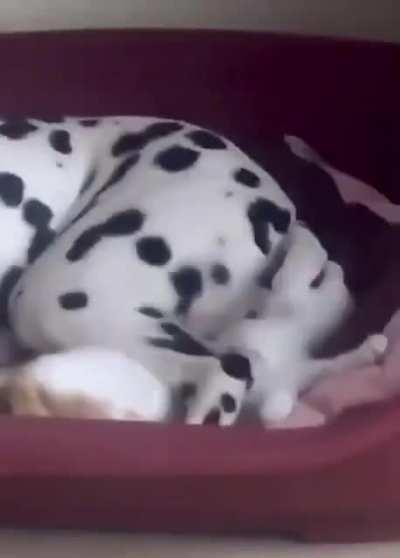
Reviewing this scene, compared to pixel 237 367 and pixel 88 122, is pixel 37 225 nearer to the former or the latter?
pixel 88 122

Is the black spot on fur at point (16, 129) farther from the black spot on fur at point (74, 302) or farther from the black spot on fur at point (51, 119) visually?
the black spot on fur at point (74, 302)

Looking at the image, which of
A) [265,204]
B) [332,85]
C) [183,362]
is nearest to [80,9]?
[332,85]

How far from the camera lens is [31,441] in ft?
4.08

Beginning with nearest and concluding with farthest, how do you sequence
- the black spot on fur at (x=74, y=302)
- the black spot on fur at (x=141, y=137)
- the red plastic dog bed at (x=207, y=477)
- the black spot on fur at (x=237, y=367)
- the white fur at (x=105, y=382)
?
the red plastic dog bed at (x=207, y=477) < the white fur at (x=105, y=382) < the black spot on fur at (x=237, y=367) < the black spot on fur at (x=74, y=302) < the black spot on fur at (x=141, y=137)

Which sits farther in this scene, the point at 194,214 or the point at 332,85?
the point at 332,85

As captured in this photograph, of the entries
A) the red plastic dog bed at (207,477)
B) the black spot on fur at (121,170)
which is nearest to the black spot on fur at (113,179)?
the black spot on fur at (121,170)

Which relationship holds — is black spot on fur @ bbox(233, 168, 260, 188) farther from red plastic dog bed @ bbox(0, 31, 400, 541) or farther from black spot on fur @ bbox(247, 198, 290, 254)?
red plastic dog bed @ bbox(0, 31, 400, 541)

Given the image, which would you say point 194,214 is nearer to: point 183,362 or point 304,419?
point 183,362

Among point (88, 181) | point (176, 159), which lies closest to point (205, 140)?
point (176, 159)

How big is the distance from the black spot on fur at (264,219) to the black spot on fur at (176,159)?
4.4 inches

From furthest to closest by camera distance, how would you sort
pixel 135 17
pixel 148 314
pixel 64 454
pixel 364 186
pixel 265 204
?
pixel 135 17 → pixel 364 186 → pixel 265 204 → pixel 148 314 → pixel 64 454

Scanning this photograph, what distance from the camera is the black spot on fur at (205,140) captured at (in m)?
1.78

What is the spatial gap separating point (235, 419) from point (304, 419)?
3.1 inches

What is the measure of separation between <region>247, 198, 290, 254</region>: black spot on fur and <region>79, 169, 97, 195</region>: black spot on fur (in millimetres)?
246
